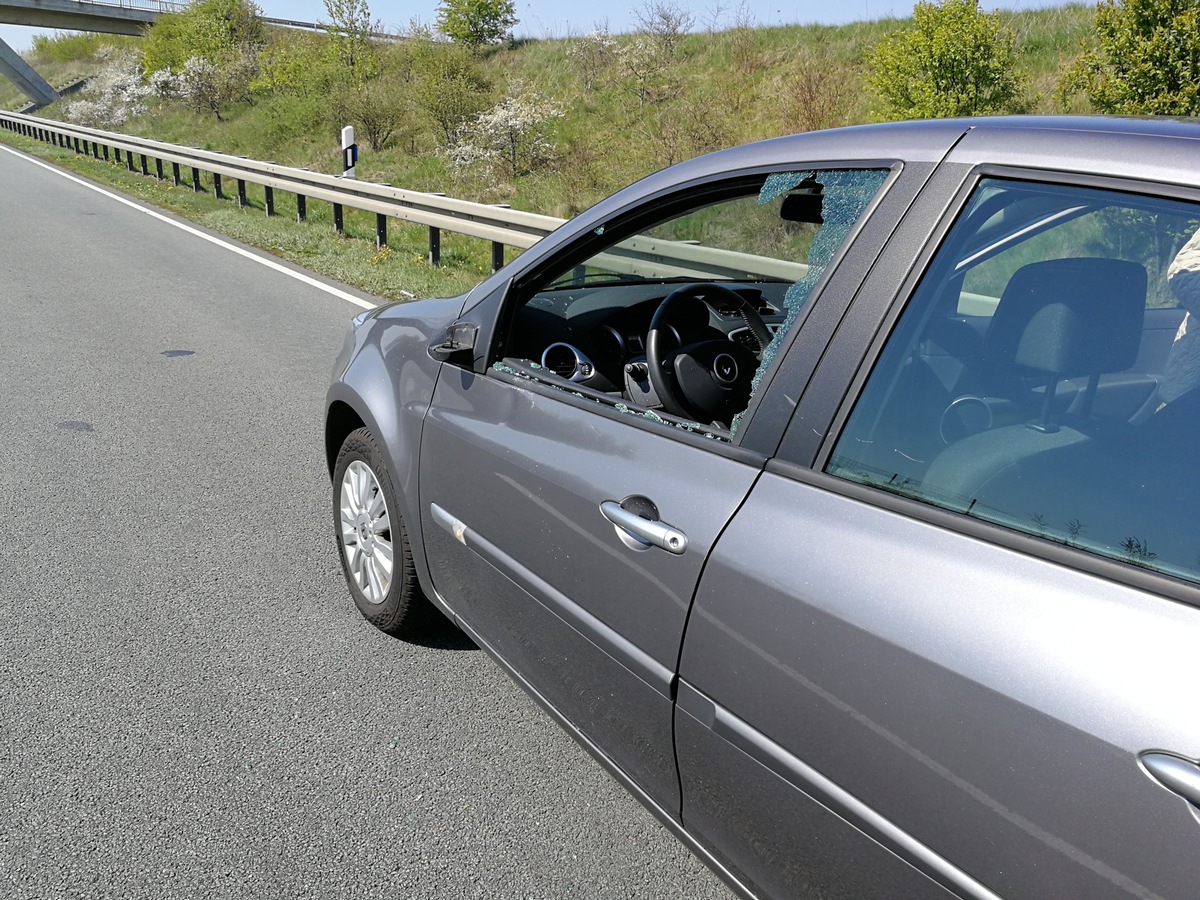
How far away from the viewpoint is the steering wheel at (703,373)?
2.54 meters

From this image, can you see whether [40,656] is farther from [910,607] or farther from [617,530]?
[910,607]

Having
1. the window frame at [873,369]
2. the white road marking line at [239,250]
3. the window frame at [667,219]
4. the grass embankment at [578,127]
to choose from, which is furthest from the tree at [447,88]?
the window frame at [873,369]

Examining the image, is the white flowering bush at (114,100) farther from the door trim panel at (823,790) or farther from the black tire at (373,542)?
the door trim panel at (823,790)

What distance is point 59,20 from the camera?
73562 mm

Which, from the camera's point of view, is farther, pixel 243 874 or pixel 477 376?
pixel 477 376

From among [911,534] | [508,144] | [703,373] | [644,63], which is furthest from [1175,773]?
[644,63]

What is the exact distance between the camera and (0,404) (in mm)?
6027

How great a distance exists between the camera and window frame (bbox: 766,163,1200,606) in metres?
1.49

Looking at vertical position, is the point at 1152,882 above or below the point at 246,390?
above

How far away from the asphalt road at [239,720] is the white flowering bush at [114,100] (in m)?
55.8

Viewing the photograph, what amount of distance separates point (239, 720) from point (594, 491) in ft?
4.91

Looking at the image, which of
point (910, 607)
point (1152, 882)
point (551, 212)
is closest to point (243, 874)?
point (910, 607)

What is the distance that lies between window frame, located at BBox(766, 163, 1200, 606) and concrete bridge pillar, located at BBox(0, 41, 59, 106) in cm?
8821

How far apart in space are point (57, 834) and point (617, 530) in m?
1.63
